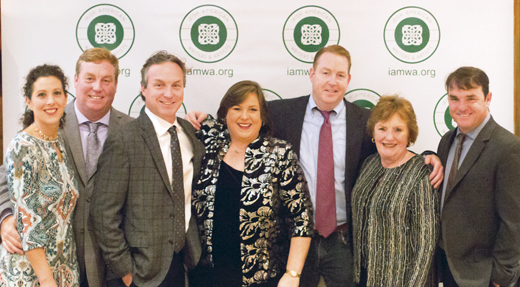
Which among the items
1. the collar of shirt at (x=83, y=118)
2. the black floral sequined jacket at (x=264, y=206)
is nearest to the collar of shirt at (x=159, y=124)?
the black floral sequined jacket at (x=264, y=206)

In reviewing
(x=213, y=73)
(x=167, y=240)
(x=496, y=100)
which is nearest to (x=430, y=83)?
(x=496, y=100)


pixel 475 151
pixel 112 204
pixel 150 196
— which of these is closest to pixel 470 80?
pixel 475 151

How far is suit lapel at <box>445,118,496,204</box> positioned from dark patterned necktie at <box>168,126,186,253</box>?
152 centimetres

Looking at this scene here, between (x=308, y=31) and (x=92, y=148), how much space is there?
1.78 m

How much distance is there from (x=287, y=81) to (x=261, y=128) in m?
0.85

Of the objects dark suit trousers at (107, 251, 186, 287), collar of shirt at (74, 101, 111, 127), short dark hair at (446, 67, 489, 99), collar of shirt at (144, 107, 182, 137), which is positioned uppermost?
short dark hair at (446, 67, 489, 99)

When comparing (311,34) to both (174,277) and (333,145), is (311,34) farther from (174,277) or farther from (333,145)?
(174,277)

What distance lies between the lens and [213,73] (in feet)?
9.95

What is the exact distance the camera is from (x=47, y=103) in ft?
6.72

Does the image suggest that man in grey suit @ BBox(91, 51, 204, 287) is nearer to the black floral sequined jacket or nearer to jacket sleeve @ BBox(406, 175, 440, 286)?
the black floral sequined jacket

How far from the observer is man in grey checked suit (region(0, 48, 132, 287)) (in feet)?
7.00

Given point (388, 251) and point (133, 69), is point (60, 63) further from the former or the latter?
point (388, 251)

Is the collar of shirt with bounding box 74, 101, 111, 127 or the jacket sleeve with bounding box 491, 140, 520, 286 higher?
the collar of shirt with bounding box 74, 101, 111, 127

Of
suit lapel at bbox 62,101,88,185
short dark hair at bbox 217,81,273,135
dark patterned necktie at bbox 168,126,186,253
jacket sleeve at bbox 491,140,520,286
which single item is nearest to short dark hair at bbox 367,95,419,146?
jacket sleeve at bbox 491,140,520,286
